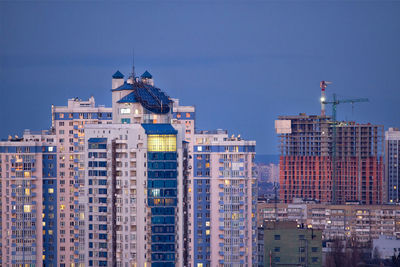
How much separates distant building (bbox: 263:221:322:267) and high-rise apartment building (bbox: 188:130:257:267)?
7340 mm

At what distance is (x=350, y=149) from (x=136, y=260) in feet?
225

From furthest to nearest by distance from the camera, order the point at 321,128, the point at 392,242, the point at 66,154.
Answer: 1. the point at 321,128
2. the point at 392,242
3. the point at 66,154

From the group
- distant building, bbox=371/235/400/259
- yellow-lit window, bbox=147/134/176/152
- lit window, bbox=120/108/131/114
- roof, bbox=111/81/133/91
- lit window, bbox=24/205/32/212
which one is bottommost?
distant building, bbox=371/235/400/259

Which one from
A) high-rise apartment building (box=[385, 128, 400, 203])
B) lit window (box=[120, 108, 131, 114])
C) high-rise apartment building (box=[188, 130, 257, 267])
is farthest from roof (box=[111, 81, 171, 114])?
high-rise apartment building (box=[385, 128, 400, 203])

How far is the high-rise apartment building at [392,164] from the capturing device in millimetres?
133000

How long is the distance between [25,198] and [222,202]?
435 inches

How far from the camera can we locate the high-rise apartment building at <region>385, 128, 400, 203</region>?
133 metres

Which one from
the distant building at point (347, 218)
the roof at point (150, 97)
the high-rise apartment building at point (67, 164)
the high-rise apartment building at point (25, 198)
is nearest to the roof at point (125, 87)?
the roof at point (150, 97)

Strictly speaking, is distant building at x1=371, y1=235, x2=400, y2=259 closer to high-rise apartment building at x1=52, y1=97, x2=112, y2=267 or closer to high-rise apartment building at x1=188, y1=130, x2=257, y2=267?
high-rise apartment building at x1=188, y1=130, x2=257, y2=267

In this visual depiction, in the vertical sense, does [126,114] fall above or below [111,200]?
above

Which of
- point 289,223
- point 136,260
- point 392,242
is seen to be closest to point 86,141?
point 136,260

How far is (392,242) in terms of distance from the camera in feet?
293

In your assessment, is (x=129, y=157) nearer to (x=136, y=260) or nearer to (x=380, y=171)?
(x=136, y=260)

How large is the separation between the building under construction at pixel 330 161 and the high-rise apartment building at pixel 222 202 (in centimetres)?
5331
